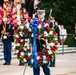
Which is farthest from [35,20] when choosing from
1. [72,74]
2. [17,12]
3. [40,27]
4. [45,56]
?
[17,12]

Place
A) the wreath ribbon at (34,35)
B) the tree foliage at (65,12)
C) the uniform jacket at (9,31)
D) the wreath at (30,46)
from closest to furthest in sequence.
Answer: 1. the wreath ribbon at (34,35)
2. the wreath at (30,46)
3. the uniform jacket at (9,31)
4. the tree foliage at (65,12)

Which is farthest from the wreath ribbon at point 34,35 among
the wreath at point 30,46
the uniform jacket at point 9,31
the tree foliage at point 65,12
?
the tree foliage at point 65,12

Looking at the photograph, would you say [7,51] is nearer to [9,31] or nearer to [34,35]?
[9,31]

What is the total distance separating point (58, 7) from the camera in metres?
40.0

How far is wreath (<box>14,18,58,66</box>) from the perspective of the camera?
12297mm

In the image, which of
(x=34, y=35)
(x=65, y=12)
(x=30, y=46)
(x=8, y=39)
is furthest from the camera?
(x=65, y=12)

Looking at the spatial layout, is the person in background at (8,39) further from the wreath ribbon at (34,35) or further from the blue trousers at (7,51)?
the wreath ribbon at (34,35)

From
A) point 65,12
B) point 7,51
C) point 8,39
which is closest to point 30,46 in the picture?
point 8,39

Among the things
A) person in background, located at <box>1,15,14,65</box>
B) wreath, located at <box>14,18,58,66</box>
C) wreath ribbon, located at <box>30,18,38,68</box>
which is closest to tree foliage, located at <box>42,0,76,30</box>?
person in background, located at <box>1,15,14,65</box>

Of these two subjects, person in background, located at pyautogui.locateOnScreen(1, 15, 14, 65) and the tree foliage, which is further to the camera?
the tree foliage

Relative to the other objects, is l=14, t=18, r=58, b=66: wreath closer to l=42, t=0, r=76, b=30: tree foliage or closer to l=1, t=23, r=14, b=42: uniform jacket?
l=1, t=23, r=14, b=42: uniform jacket

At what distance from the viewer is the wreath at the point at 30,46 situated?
484 inches

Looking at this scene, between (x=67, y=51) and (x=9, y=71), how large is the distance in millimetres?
11150

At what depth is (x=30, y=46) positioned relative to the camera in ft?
41.3
